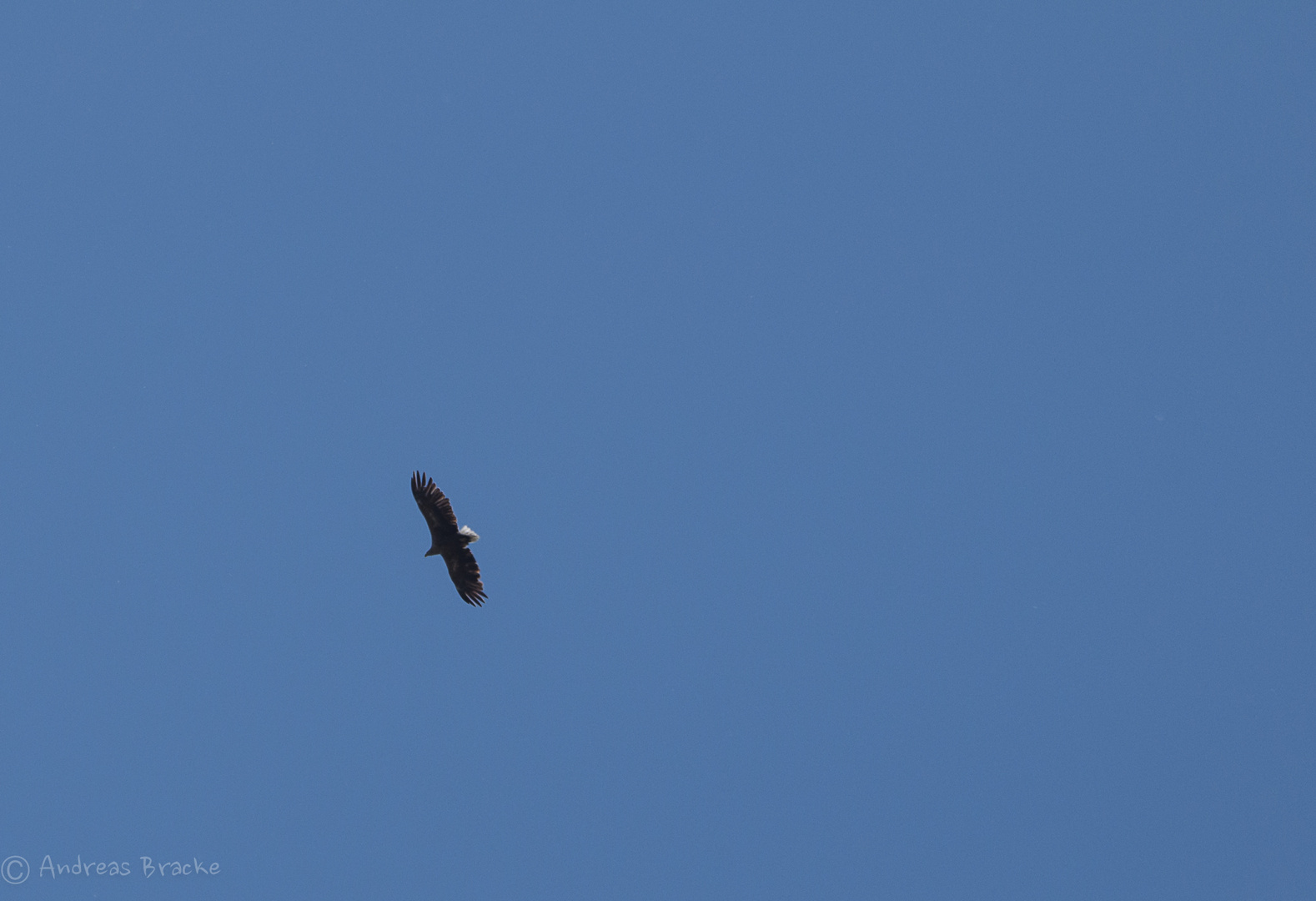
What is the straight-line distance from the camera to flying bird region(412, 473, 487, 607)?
33.1 metres

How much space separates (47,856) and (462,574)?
19.5 m

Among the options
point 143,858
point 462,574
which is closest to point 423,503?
point 462,574

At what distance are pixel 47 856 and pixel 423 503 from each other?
2051 centimetres

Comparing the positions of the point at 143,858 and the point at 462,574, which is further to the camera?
the point at 143,858

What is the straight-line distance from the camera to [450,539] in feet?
111

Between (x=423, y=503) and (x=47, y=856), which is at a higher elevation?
(x=423, y=503)

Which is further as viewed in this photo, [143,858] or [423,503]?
[143,858]

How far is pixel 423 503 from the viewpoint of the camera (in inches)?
1309

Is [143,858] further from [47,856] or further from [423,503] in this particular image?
[423,503]

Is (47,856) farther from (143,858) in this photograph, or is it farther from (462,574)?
(462,574)

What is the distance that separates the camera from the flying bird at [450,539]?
33.1m

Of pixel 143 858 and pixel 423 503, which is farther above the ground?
pixel 423 503

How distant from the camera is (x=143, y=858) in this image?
43.4m

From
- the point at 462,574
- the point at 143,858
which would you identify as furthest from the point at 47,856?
the point at 462,574
